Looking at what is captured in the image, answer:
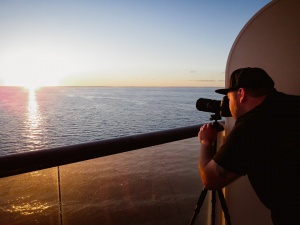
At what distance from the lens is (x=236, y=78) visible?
1330mm

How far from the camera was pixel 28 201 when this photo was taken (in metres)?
11.5

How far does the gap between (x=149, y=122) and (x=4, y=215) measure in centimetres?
3440

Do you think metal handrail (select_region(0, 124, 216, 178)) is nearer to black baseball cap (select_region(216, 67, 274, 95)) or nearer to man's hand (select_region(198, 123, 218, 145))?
man's hand (select_region(198, 123, 218, 145))

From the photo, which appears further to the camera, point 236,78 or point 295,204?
point 236,78

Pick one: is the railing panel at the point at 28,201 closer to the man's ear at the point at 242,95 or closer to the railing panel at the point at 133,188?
the railing panel at the point at 133,188

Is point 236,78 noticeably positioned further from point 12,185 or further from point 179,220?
point 12,185

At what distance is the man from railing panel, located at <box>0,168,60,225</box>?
670 centimetres

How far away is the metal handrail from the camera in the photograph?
94 centimetres

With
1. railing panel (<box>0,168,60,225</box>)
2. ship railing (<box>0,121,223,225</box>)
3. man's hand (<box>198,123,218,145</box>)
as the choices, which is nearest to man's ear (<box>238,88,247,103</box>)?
man's hand (<box>198,123,218,145</box>)

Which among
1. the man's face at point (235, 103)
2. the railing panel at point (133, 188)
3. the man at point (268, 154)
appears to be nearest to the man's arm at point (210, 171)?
the man at point (268, 154)

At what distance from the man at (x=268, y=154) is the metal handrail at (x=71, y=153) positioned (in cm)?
40

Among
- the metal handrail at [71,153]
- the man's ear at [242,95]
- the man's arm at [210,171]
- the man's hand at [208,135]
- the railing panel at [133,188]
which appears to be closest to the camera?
the metal handrail at [71,153]

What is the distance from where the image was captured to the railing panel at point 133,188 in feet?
16.5

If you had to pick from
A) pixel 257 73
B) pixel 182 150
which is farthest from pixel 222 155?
pixel 182 150
